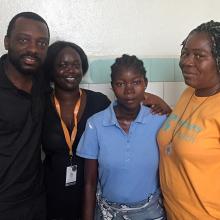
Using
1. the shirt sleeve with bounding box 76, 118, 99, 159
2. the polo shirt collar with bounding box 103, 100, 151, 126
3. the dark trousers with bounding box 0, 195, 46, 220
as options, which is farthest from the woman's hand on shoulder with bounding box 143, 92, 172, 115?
the dark trousers with bounding box 0, 195, 46, 220

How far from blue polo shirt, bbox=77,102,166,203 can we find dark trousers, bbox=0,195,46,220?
0.35 meters

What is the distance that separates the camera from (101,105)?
1.75 metres

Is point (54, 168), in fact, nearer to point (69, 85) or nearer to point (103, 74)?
point (69, 85)

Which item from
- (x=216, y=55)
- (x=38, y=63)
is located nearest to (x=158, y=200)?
(x=216, y=55)

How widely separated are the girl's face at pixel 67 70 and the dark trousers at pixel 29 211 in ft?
2.03

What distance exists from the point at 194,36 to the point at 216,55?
136mm

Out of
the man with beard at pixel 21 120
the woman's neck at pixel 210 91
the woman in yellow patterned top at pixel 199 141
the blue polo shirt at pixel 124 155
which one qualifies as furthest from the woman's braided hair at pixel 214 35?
the man with beard at pixel 21 120

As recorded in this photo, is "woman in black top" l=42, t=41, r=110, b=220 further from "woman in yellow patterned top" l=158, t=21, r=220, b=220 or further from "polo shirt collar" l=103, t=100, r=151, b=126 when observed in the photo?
"woman in yellow patterned top" l=158, t=21, r=220, b=220

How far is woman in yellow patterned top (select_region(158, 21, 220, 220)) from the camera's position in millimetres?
1234

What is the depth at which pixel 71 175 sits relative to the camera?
1642 millimetres

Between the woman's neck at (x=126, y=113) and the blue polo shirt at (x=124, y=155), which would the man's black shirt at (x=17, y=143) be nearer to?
the blue polo shirt at (x=124, y=155)

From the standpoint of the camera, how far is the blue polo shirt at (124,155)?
1.42 metres

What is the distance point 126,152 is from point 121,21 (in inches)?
41.8

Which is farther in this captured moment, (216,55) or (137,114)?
(137,114)
